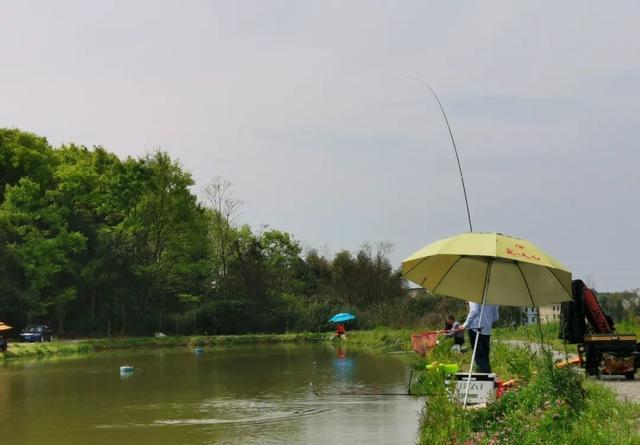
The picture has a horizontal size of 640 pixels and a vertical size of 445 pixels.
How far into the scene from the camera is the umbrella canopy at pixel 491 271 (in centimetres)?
761

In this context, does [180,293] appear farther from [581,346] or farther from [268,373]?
[581,346]

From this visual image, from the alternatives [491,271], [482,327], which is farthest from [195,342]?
[491,271]

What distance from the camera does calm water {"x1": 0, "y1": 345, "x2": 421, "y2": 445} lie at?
1040cm

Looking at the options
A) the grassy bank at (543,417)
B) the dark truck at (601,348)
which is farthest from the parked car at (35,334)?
the grassy bank at (543,417)

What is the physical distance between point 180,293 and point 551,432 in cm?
4311

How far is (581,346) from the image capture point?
38.6 ft

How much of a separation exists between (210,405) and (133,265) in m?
32.8

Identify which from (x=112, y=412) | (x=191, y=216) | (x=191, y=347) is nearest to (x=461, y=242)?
(x=112, y=412)

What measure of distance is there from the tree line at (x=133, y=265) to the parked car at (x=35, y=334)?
1.83m

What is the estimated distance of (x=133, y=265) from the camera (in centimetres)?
4522

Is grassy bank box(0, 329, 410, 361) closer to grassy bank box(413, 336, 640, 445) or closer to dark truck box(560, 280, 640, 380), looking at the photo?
dark truck box(560, 280, 640, 380)

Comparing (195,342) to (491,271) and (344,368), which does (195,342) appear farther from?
(491,271)

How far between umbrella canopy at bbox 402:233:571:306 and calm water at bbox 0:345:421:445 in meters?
2.12

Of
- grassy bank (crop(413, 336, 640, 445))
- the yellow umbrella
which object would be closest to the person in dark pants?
the yellow umbrella
